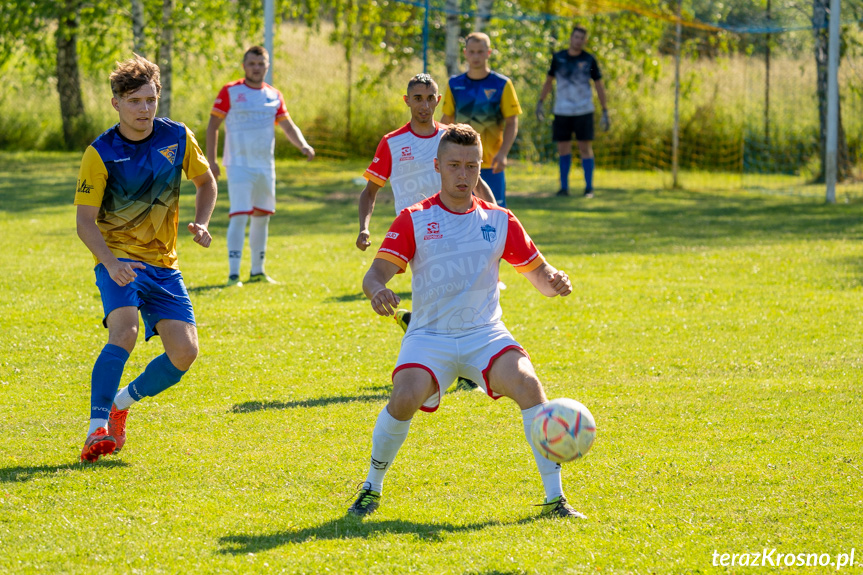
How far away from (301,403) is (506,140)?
4.00 m

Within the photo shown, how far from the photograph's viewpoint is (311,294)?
9.55 m

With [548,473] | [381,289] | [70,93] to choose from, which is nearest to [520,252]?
[381,289]

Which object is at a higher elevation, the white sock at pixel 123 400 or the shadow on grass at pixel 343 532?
the white sock at pixel 123 400

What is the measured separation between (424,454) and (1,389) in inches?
111

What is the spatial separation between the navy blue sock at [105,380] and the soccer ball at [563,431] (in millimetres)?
2185

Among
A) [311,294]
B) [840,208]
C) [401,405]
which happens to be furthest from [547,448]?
[840,208]

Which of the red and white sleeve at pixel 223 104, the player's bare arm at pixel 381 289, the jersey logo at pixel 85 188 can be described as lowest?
the player's bare arm at pixel 381 289

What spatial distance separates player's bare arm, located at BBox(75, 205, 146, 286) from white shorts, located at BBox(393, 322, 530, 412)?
1.39 m

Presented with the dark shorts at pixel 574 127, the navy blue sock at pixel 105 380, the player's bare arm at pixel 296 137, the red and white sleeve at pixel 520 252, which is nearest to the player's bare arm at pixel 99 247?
the navy blue sock at pixel 105 380

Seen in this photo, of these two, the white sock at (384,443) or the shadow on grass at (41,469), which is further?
the shadow on grass at (41,469)

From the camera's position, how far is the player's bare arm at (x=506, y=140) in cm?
920

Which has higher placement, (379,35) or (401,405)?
(379,35)

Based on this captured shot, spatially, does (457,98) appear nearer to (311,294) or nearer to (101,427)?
(311,294)

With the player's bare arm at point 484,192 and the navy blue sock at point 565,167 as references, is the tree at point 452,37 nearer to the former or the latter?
the navy blue sock at point 565,167
